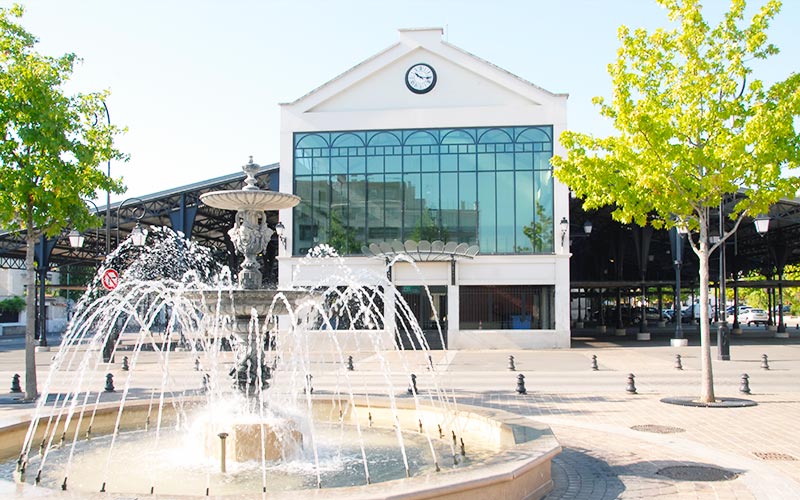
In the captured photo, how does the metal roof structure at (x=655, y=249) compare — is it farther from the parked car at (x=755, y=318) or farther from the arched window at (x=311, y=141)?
the arched window at (x=311, y=141)

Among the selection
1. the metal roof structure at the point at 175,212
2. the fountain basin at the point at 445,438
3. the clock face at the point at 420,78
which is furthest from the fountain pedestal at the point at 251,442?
the clock face at the point at 420,78

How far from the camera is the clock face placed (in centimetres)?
3541

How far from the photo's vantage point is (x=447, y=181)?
3509 centimetres

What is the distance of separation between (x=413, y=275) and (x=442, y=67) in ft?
33.4

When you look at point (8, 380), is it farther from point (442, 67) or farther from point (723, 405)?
point (442, 67)

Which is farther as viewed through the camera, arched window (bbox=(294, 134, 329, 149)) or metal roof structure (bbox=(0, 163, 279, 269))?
metal roof structure (bbox=(0, 163, 279, 269))

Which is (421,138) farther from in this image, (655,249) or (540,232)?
(655,249)

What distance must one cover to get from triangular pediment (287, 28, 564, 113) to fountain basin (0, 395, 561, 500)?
24.6 meters

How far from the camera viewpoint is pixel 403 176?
35.4 m

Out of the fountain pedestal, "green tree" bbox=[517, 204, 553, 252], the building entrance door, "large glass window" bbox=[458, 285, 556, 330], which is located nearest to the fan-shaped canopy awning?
the building entrance door

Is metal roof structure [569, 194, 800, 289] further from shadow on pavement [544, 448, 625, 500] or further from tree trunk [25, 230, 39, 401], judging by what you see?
shadow on pavement [544, 448, 625, 500]

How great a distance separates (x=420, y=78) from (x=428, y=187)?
17.6 feet

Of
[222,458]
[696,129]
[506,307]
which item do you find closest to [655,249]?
[506,307]

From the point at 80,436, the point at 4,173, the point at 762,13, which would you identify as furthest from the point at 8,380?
the point at 762,13
